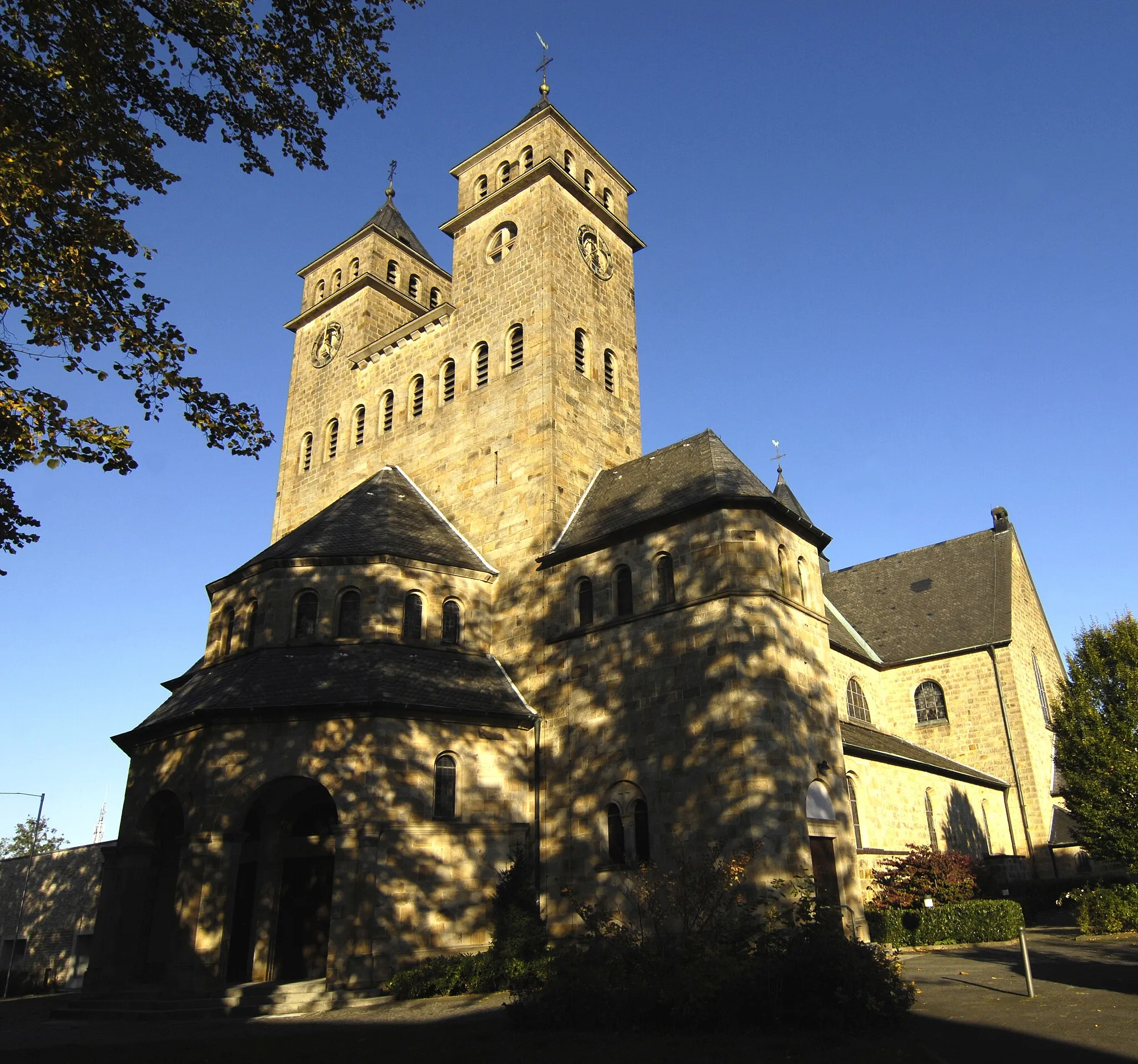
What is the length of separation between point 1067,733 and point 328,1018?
798 inches

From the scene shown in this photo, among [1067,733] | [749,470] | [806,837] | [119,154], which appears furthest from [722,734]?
[119,154]

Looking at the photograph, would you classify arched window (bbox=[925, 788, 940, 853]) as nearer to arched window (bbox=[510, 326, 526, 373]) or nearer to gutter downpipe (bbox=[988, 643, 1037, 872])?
gutter downpipe (bbox=[988, 643, 1037, 872])

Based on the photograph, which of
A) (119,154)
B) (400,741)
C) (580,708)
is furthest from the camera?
(580,708)

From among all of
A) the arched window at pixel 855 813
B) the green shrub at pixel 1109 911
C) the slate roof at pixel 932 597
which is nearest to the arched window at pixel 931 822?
the arched window at pixel 855 813

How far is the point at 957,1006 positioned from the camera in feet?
42.0

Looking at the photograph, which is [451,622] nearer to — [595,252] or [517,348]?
[517,348]

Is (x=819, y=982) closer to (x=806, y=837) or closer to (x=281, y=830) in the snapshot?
(x=806, y=837)

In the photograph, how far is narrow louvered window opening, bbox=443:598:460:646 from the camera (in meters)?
23.7

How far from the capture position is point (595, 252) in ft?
102

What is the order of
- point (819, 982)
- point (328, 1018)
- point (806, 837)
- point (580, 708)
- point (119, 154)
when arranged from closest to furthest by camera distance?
point (119, 154), point (819, 982), point (328, 1018), point (806, 837), point (580, 708)

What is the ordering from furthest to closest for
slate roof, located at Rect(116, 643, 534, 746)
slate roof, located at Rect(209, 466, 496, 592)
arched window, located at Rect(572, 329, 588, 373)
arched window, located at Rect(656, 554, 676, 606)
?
arched window, located at Rect(572, 329, 588, 373)
slate roof, located at Rect(209, 466, 496, 592)
arched window, located at Rect(656, 554, 676, 606)
slate roof, located at Rect(116, 643, 534, 746)

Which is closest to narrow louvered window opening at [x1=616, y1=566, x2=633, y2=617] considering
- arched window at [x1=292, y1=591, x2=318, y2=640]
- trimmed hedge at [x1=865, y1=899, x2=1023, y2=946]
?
arched window at [x1=292, y1=591, x2=318, y2=640]

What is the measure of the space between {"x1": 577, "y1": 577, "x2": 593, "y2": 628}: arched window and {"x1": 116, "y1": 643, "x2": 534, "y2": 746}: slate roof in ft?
8.57

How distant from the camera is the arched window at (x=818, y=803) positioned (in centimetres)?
1873
